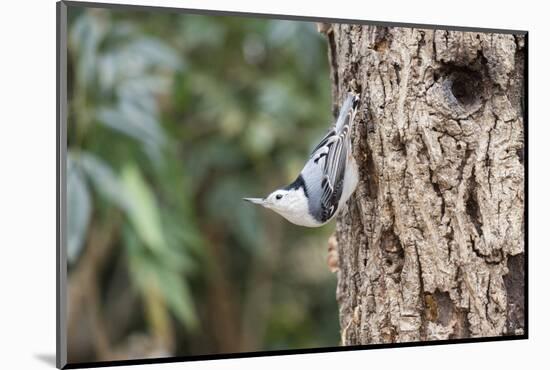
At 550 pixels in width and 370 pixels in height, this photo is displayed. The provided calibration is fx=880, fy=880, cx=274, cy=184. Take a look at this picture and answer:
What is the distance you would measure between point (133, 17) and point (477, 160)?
1374 mm

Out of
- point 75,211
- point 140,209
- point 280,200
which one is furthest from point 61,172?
point 140,209

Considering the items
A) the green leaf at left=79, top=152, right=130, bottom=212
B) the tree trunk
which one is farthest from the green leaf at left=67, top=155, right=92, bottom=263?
the tree trunk

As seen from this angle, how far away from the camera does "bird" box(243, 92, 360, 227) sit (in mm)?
2023

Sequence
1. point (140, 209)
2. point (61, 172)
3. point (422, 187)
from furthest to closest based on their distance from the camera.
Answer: point (140, 209) < point (422, 187) < point (61, 172)

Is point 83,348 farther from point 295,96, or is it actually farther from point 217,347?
point 295,96

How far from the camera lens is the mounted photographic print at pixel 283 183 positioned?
210 centimetres

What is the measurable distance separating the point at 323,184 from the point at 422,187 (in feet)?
0.86

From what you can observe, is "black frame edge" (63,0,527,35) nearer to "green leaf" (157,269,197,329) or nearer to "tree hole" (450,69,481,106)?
"tree hole" (450,69,481,106)

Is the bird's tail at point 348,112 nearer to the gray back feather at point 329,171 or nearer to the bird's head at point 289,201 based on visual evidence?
the gray back feather at point 329,171

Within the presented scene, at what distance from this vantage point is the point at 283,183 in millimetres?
3203

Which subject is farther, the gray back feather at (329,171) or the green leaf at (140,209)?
the green leaf at (140,209)

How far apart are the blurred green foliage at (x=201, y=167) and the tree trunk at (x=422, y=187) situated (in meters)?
0.69

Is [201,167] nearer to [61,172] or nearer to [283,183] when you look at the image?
[283,183]

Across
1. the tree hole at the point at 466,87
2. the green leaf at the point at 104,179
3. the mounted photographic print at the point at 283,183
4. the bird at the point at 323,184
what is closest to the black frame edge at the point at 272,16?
the mounted photographic print at the point at 283,183
